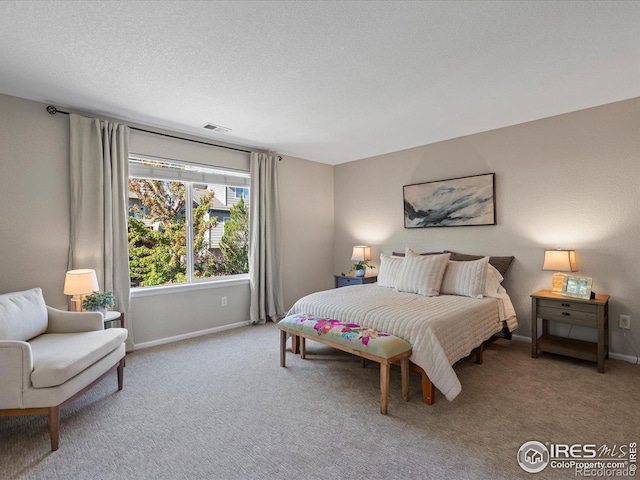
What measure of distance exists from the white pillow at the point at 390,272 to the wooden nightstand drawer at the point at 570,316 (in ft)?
4.70

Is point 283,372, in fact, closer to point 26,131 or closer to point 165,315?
point 165,315

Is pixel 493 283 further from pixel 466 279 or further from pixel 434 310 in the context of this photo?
pixel 434 310

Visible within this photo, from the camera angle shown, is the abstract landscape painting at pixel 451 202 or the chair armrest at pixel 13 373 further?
the abstract landscape painting at pixel 451 202

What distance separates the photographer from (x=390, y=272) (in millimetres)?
3955

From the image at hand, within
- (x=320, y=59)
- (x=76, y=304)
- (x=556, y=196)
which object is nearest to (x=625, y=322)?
(x=556, y=196)

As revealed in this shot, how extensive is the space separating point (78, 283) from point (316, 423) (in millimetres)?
2331

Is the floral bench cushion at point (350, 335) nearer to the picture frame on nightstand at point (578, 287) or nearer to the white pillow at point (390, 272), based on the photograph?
the white pillow at point (390, 272)

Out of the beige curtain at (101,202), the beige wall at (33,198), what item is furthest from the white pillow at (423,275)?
the beige wall at (33,198)

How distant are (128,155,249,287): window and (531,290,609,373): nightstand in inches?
143

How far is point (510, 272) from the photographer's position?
3.83 meters

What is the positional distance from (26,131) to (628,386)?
5539mm

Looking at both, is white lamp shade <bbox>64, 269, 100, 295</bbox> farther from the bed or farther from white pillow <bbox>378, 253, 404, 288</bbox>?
white pillow <bbox>378, 253, 404, 288</bbox>

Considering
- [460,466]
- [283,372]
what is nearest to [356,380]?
[283,372]

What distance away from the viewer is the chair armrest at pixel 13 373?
6.15ft
